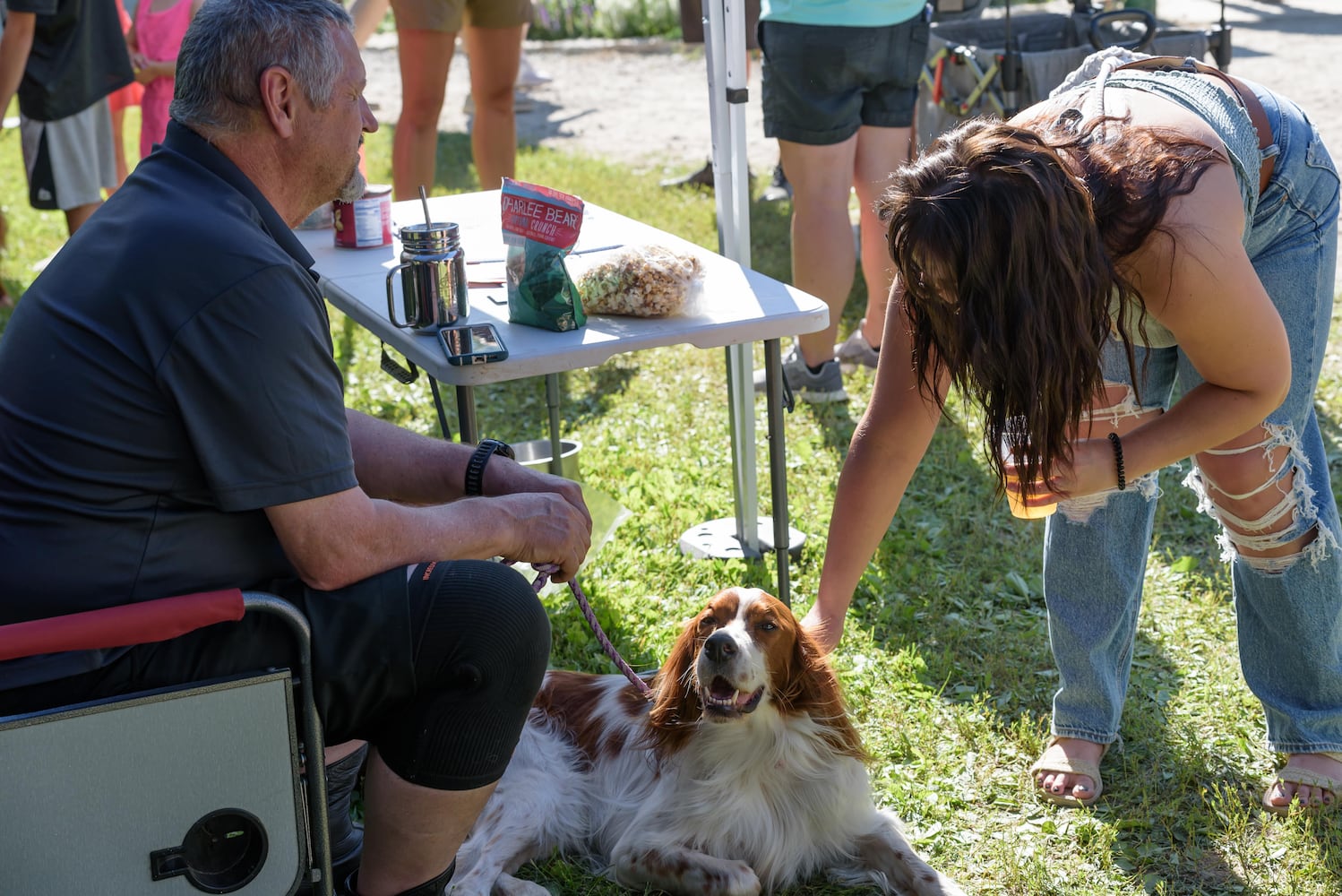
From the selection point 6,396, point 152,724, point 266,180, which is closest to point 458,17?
point 266,180

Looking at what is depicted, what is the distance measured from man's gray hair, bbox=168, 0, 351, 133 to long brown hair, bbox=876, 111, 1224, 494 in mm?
874

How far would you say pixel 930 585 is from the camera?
3559 mm

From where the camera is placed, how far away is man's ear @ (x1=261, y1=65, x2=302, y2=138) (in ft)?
6.17

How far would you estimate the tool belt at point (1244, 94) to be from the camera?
2.26m

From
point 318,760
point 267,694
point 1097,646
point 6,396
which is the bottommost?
point 1097,646

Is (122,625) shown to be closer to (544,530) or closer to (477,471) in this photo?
(544,530)

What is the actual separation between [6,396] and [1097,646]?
2.06m

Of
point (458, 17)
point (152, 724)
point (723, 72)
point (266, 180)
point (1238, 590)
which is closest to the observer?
point (152, 724)

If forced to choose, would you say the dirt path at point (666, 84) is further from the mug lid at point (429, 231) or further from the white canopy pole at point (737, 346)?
the mug lid at point (429, 231)

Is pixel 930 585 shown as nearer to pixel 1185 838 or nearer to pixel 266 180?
pixel 1185 838

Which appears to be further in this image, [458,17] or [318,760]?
[458,17]

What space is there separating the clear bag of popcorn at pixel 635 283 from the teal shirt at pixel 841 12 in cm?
200

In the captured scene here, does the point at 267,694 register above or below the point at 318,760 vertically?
above

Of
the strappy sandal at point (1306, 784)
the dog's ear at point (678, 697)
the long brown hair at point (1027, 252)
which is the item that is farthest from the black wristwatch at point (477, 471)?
the strappy sandal at point (1306, 784)
